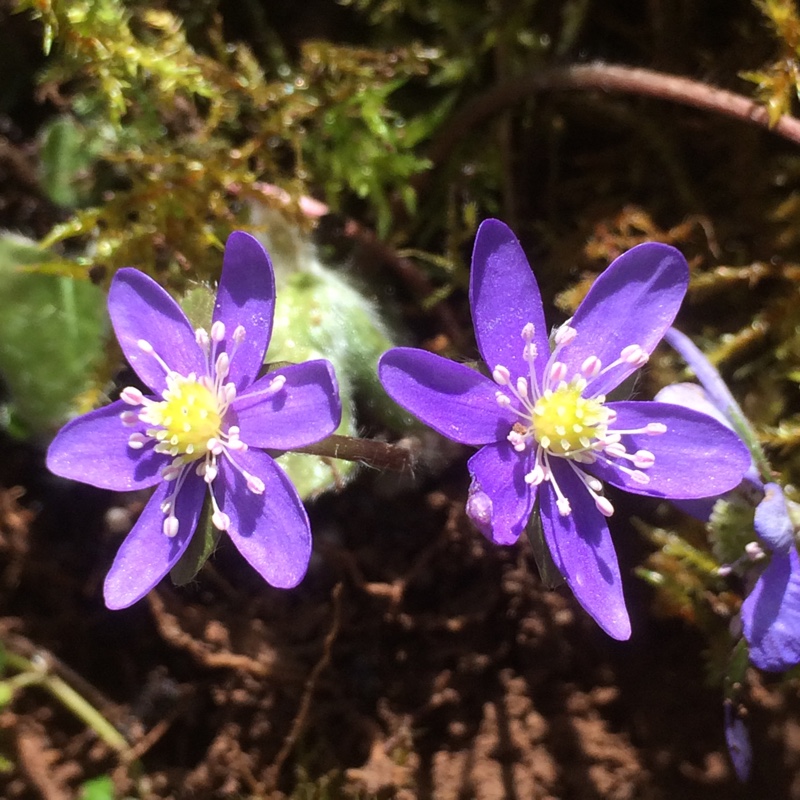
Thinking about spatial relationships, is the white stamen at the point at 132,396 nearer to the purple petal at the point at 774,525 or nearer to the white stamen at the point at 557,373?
the white stamen at the point at 557,373

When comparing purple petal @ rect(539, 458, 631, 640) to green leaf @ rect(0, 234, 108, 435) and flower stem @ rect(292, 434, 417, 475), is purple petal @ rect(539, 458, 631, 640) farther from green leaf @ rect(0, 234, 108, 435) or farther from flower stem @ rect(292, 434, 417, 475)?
green leaf @ rect(0, 234, 108, 435)

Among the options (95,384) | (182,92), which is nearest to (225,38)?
(182,92)

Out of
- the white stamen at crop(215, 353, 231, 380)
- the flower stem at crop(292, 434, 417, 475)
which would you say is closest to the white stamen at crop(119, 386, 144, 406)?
the white stamen at crop(215, 353, 231, 380)

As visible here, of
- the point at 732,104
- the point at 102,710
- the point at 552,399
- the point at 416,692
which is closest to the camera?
the point at 552,399

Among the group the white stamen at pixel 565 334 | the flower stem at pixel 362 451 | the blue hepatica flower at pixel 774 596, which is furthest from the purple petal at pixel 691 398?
the flower stem at pixel 362 451

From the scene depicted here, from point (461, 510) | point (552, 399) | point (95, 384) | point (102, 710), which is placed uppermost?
point (552, 399)

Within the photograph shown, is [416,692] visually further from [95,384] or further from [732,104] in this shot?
[732,104]

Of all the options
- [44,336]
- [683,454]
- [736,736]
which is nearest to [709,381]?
[683,454]
